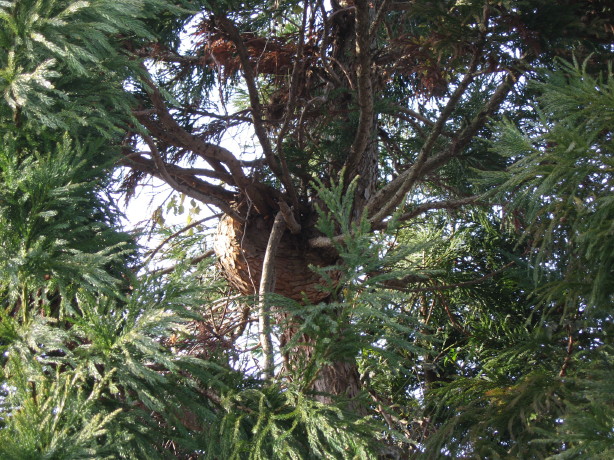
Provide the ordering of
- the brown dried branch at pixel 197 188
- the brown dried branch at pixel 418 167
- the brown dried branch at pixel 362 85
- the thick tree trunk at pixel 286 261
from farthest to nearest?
the thick tree trunk at pixel 286 261 < the brown dried branch at pixel 197 188 < the brown dried branch at pixel 362 85 < the brown dried branch at pixel 418 167

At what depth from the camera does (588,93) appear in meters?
2.20

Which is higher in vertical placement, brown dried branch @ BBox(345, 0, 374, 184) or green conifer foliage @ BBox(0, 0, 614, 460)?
brown dried branch @ BBox(345, 0, 374, 184)

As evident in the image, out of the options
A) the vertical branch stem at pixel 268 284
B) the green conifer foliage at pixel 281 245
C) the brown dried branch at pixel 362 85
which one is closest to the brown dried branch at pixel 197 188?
the green conifer foliage at pixel 281 245

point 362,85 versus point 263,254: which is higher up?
point 362,85

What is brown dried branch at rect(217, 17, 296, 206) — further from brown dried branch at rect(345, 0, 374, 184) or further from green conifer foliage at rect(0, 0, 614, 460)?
brown dried branch at rect(345, 0, 374, 184)

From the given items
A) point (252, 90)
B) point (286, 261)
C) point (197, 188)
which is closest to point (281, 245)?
point (286, 261)

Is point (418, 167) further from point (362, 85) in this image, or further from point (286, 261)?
point (286, 261)

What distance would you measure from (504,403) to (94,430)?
165 cm

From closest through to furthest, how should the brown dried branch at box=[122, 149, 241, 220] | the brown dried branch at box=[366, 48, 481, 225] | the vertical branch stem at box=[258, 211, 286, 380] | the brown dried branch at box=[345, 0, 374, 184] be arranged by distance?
1. the vertical branch stem at box=[258, 211, 286, 380]
2. the brown dried branch at box=[366, 48, 481, 225]
3. the brown dried branch at box=[345, 0, 374, 184]
4. the brown dried branch at box=[122, 149, 241, 220]

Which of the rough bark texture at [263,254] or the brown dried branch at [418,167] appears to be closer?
the brown dried branch at [418,167]

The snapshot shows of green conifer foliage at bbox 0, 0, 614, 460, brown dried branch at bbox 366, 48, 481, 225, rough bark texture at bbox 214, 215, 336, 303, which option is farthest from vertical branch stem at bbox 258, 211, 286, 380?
brown dried branch at bbox 366, 48, 481, 225

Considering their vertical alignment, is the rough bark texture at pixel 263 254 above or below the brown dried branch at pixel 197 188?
below

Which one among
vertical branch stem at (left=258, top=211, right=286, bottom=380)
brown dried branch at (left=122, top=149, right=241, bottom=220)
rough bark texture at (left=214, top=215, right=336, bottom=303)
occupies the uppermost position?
brown dried branch at (left=122, top=149, right=241, bottom=220)

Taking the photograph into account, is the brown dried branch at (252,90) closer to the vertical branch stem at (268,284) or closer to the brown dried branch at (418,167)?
the vertical branch stem at (268,284)
